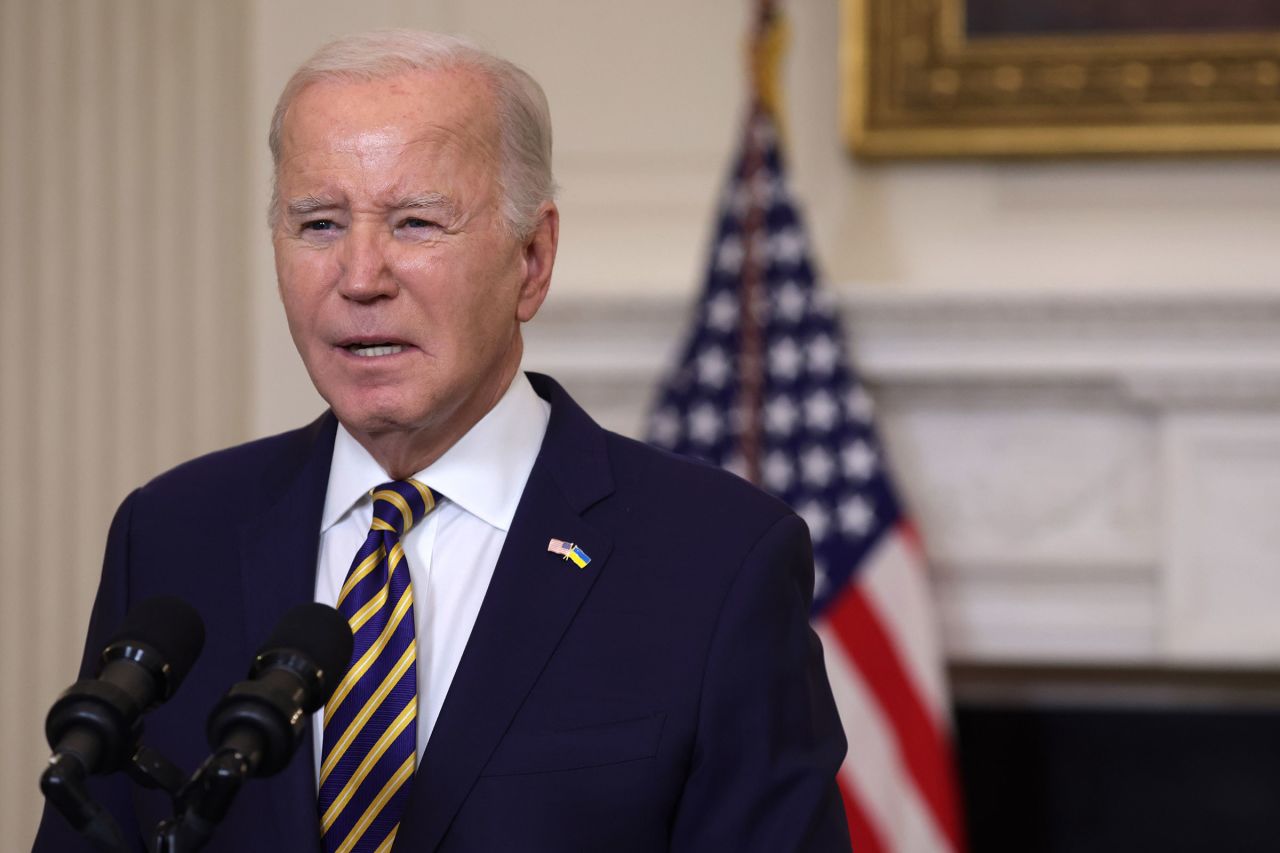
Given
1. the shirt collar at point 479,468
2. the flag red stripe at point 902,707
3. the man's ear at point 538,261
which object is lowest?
the flag red stripe at point 902,707

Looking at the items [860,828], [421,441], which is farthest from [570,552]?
[860,828]

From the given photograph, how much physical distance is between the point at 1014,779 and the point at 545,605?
264 centimetres

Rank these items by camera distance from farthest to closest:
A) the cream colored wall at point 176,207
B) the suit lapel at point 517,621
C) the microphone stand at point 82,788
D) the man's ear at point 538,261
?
the cream colored wall at point 176,207, the man's ear at point 538,261, the suit lapel at point 517,621, the microphone stand at point 82,788

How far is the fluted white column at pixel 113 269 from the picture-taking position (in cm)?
417

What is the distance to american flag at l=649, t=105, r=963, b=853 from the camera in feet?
11.8

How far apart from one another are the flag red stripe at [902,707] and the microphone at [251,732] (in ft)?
7.98

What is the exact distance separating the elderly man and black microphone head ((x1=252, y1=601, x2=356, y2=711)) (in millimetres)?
341

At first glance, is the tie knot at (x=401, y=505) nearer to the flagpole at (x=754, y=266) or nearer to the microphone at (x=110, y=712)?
the microphone at (x=110, y=712)

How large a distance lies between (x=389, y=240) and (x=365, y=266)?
0.05 metres

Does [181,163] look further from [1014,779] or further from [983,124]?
[1014,779]

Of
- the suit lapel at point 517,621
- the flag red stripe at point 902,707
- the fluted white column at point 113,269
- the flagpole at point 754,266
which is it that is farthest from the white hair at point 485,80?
the fluted white column at point 113,269

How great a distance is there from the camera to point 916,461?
3906 millimetres

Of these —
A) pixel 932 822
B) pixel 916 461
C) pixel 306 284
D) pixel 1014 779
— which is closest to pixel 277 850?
pixel 306 284

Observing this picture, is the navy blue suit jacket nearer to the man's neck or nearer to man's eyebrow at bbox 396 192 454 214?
the man's neck
